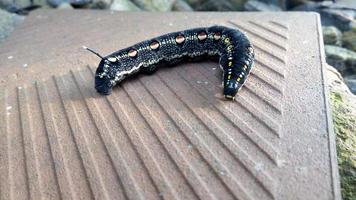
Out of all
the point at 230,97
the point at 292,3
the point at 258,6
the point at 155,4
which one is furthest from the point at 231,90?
the point at 292,3

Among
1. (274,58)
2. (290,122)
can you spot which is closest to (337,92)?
(274,58)

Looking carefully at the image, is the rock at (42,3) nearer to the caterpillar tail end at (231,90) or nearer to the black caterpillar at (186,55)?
the black caterpillar at (186,55)

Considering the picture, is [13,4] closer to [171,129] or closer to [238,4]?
[238,4]

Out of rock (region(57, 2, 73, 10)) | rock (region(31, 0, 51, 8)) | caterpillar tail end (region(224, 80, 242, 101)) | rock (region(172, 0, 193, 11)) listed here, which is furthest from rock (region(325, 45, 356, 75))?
rock (region(31, 0, 51, 8))

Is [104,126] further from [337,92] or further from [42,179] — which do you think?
[337,92]

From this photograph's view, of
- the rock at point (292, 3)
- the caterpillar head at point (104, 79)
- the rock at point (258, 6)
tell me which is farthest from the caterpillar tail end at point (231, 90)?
the rock at point (292, 3)

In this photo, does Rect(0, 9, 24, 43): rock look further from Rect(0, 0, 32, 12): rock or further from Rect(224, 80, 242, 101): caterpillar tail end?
Rect(224, 80, 242, 101): caterpillar tail end
